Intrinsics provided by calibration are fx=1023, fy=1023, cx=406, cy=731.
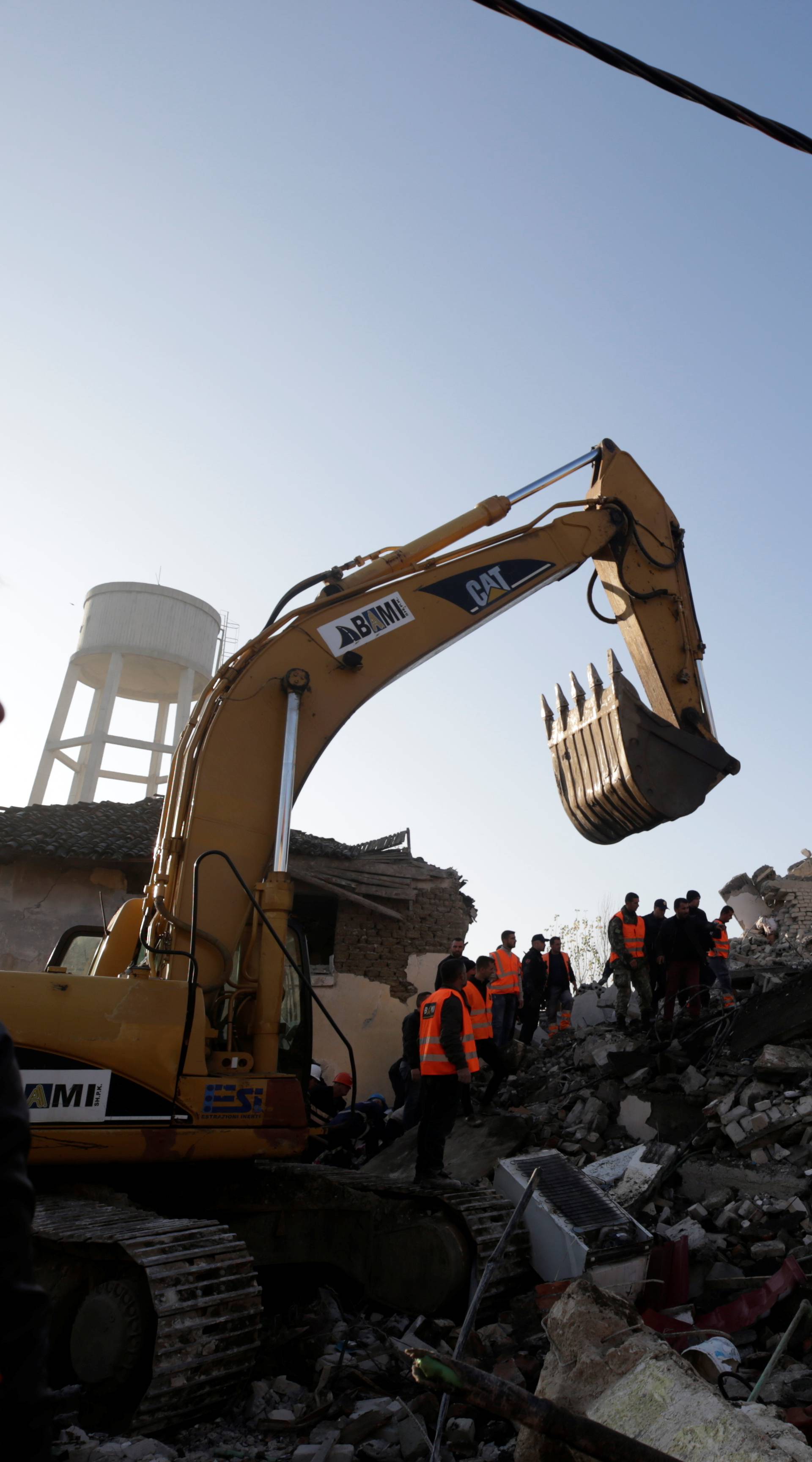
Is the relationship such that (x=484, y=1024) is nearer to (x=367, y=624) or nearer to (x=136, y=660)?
(x=367, y=624)

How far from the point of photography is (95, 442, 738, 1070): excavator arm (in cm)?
562

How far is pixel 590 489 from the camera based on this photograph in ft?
25.4

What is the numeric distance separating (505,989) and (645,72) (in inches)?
387

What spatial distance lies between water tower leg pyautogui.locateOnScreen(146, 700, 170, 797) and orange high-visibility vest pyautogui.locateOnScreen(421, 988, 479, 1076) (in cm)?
1465

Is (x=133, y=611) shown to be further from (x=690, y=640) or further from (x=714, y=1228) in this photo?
(x=714, y=1228)

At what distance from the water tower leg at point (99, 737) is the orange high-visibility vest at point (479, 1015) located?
1352 cm

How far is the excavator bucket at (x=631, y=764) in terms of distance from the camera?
691 cm

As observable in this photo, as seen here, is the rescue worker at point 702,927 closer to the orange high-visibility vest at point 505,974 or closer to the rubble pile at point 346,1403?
the orange high-visibility vest at point 505,974

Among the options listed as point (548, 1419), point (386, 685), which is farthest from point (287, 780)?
point (548, 1419)

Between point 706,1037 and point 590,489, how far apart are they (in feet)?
18.2

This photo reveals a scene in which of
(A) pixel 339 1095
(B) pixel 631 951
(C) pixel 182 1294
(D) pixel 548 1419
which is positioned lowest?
(C) pixel 182 1294

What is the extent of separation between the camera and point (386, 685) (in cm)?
659

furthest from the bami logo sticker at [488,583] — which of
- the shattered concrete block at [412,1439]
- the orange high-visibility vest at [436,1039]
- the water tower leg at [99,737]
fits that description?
the water tower leg at [99,737]

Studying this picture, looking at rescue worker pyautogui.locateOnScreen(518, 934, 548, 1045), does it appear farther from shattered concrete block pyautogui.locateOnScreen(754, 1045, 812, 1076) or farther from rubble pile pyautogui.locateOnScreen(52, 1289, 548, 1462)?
rubble pile pyautogui.locateOnScreen(52, 1289, 548, 1462)
